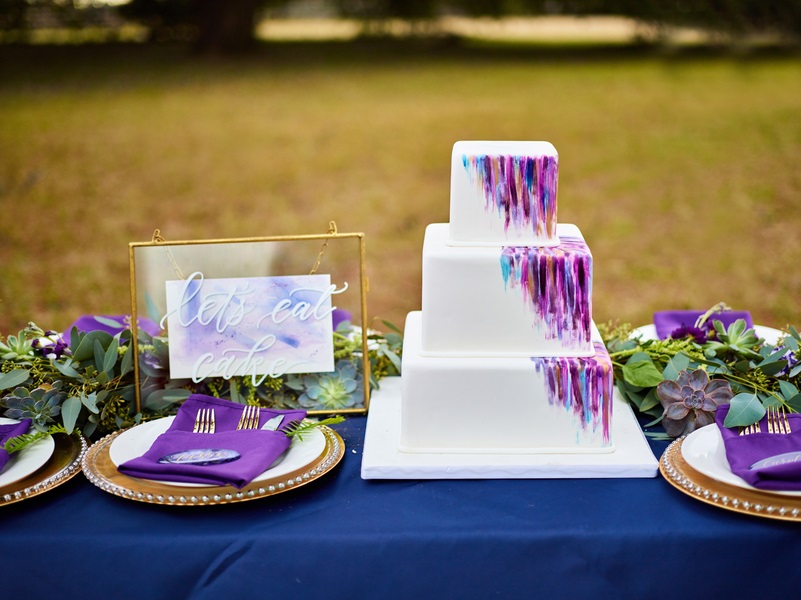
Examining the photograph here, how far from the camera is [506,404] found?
1.32 meters

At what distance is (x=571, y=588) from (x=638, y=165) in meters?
6.01

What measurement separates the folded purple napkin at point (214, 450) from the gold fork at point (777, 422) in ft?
2.31

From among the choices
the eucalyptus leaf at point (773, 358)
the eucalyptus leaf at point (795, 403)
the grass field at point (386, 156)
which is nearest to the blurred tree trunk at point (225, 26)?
the grass field at point (386, 156)

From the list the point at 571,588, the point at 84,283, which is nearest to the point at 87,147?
the point at 84,283

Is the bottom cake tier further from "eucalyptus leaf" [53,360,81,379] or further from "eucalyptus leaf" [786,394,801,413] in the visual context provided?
"eucalyptus leaf" [53,360,81,379]

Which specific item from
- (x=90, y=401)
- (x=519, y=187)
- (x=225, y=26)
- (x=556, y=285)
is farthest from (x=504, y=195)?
(x=225, y=26)

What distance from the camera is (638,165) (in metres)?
6.76

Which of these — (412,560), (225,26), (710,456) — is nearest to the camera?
(412,560)

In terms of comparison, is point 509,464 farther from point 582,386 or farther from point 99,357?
point 99,357

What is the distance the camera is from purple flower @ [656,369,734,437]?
4.50 feet

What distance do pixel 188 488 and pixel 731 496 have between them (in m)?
0.73

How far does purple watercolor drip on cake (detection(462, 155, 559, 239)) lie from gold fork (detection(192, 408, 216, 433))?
54 centimetres

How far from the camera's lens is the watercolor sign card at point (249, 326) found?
146 cm

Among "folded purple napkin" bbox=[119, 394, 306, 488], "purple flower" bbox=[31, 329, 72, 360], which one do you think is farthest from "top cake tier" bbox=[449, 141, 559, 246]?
"purple flower" bbox=[31, 329, 72, 360]
